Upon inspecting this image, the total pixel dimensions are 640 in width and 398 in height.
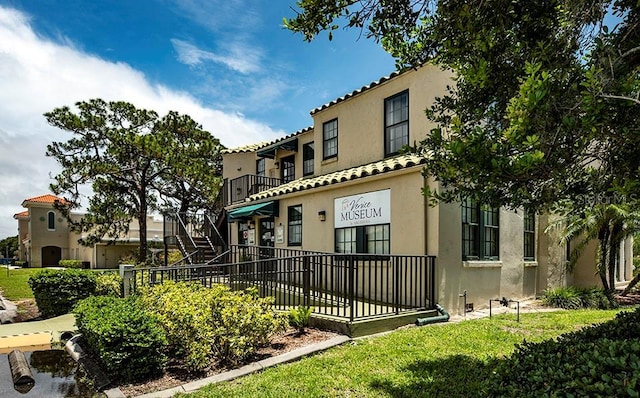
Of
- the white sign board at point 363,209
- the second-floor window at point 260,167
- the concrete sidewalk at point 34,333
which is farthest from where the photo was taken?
the second-floor window at point 260,167

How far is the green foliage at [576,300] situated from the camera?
1083 centimetres

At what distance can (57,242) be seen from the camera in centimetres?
4306

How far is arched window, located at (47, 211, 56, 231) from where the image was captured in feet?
140

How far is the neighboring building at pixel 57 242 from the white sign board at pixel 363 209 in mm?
33448

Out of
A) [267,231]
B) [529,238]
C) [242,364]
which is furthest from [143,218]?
[529,238]

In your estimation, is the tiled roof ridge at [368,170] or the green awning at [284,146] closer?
the tiled roof ridge at [368,170]

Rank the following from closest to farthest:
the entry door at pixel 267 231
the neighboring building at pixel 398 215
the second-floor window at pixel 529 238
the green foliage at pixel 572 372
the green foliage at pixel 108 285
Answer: the green foliage at pixel 572 372 < the neighboring building at pixel 398 215 < the second-floor window at pixel 529 238 < the green foliage at pixel 108 285 < the entry door at pixel 267 231

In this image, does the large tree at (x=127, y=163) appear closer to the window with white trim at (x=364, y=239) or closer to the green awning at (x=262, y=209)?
the green awning at (x=262, y=209)

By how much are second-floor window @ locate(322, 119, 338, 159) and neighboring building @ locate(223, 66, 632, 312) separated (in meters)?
0.04

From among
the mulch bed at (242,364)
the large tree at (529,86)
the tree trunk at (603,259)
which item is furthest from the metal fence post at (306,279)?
the tree trunk at (603,259)

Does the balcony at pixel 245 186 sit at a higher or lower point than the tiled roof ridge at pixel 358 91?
lower

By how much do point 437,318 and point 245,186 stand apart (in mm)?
13889

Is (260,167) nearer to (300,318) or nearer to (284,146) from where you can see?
(284,146)

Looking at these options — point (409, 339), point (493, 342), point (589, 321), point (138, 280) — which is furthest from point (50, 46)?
point (589, 321)
